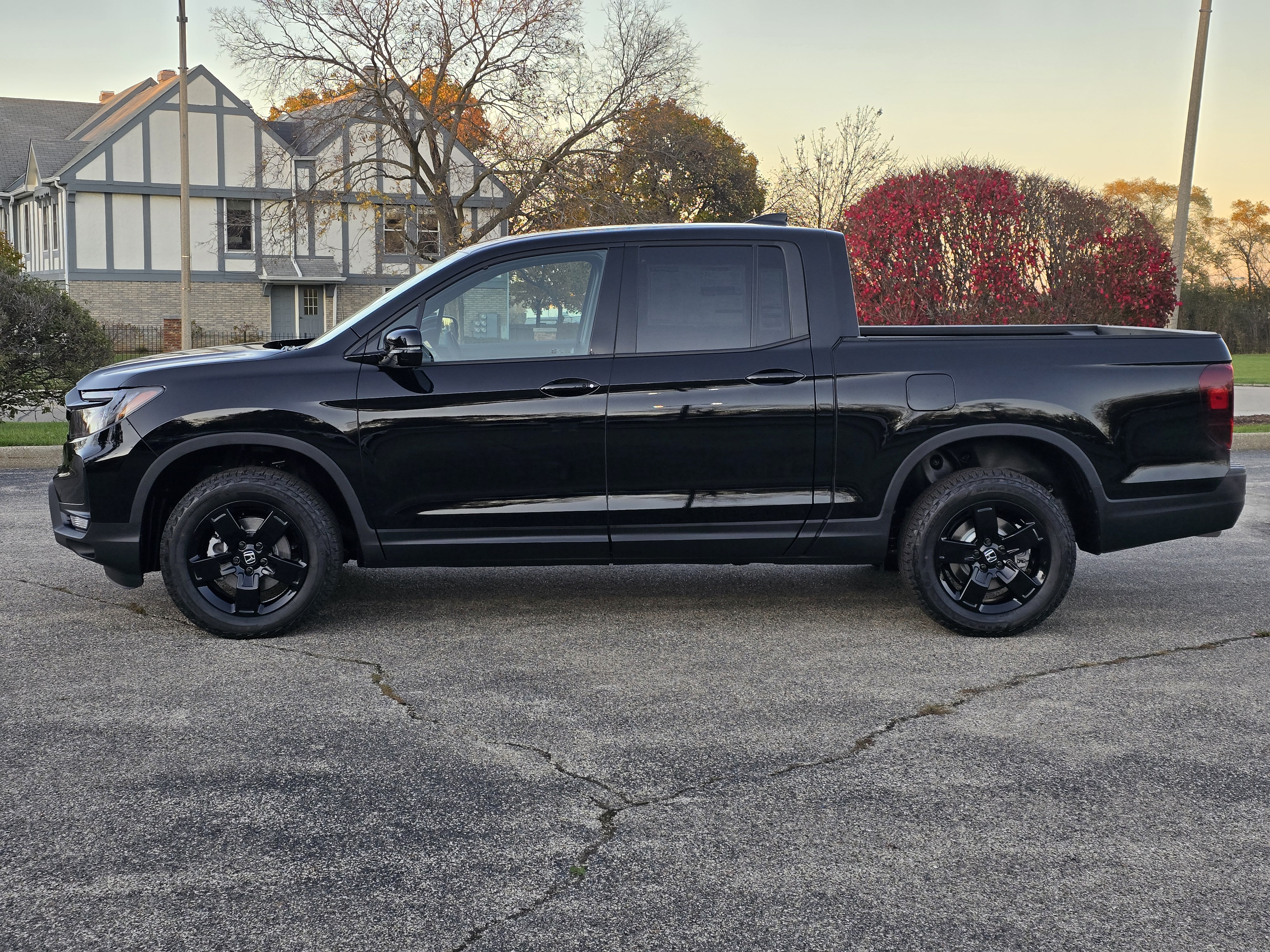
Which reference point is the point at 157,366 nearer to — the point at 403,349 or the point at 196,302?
the point at 403,349

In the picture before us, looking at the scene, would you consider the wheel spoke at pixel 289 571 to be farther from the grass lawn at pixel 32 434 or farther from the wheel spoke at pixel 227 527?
the grass lawn at pixel 32 434

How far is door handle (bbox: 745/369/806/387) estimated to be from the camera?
235 inches

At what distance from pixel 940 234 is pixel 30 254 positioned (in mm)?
40441

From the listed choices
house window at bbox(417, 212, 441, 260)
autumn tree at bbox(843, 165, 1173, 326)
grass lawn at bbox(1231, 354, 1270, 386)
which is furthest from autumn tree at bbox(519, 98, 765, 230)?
autumn tree at bbox(843, 165, 1173, 326)

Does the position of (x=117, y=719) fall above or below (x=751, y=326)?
below

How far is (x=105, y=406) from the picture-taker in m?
6.04

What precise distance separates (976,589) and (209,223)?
42.0 m

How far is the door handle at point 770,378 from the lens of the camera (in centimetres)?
597

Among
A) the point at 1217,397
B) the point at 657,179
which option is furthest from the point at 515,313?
the point at 657,179

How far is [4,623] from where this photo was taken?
6254 millimetres

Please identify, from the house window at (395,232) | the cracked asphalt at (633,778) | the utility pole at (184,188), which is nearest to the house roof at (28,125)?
the house window at (395,232)

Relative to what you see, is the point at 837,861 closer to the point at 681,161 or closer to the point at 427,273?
the point at 427,273

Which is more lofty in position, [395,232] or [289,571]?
[395,232]

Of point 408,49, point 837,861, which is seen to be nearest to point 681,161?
point 408,49
